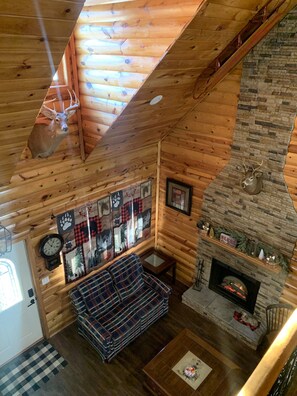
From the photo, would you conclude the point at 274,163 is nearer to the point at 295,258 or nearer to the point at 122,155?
the point at 295,258

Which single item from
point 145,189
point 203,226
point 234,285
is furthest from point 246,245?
point 145,189

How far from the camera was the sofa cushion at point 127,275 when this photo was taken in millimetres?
5109

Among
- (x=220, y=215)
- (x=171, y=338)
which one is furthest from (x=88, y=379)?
(x=220, y=215)

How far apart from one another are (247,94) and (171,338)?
3.75 m

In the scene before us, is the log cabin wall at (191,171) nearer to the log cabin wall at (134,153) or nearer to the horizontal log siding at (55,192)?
the log cabin wall at (134,153)

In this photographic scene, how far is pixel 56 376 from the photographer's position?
170 inches

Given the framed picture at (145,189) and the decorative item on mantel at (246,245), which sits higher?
the framed picture at (145,189)

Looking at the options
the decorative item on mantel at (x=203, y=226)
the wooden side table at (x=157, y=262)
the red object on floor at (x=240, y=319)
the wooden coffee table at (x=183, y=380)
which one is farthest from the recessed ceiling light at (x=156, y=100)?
the red object on floor at (x=240, y=319)

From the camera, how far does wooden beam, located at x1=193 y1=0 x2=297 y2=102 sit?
3109 mm

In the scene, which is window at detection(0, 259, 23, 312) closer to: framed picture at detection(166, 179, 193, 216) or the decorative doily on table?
the decorative doily on table

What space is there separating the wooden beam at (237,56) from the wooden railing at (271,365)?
2.91 metres

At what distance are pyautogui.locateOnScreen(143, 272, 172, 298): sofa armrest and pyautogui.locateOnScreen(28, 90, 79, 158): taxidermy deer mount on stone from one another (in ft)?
9.93

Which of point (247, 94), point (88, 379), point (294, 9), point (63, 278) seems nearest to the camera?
point (294, 9)

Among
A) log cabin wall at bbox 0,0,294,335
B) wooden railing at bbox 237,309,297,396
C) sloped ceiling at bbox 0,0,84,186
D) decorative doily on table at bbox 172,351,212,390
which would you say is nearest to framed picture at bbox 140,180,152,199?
log cabin wall at bbox 0,0,294,335
